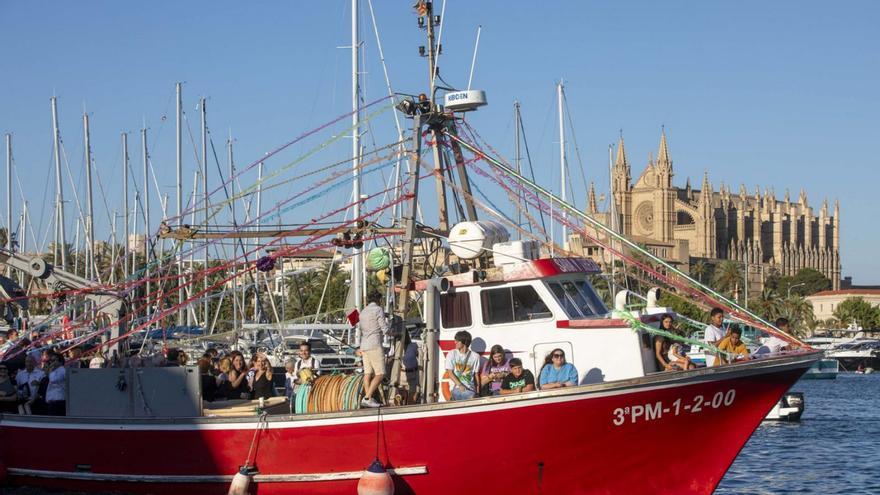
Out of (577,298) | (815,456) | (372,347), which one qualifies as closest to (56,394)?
(372,347)

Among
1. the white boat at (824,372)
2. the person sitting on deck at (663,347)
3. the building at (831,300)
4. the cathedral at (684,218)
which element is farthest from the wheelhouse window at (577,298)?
the cathedral at (684,218)

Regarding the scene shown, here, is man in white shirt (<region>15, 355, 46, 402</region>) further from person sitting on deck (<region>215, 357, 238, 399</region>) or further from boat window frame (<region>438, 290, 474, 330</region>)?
boat window frame (<region>438, 290, 474, 330</region>)

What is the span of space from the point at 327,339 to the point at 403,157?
27.1 meters

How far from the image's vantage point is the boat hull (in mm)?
13203

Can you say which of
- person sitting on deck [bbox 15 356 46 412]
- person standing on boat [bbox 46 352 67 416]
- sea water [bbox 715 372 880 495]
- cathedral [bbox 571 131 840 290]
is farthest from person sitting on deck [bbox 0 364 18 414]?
cathedral [bbox 571 131 840 290]

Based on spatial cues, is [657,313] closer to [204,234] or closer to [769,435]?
[204,234]

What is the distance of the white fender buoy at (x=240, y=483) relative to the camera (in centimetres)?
1405

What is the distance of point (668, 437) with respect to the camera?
1351cm

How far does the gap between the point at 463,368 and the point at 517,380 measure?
69 cm

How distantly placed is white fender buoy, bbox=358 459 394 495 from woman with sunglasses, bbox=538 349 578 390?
83.3 inches

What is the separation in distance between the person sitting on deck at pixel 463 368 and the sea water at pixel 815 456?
23.6ft

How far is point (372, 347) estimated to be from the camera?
13969 millimetres

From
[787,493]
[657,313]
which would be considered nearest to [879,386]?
[787,493]

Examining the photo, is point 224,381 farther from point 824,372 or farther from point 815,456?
point 824,372
